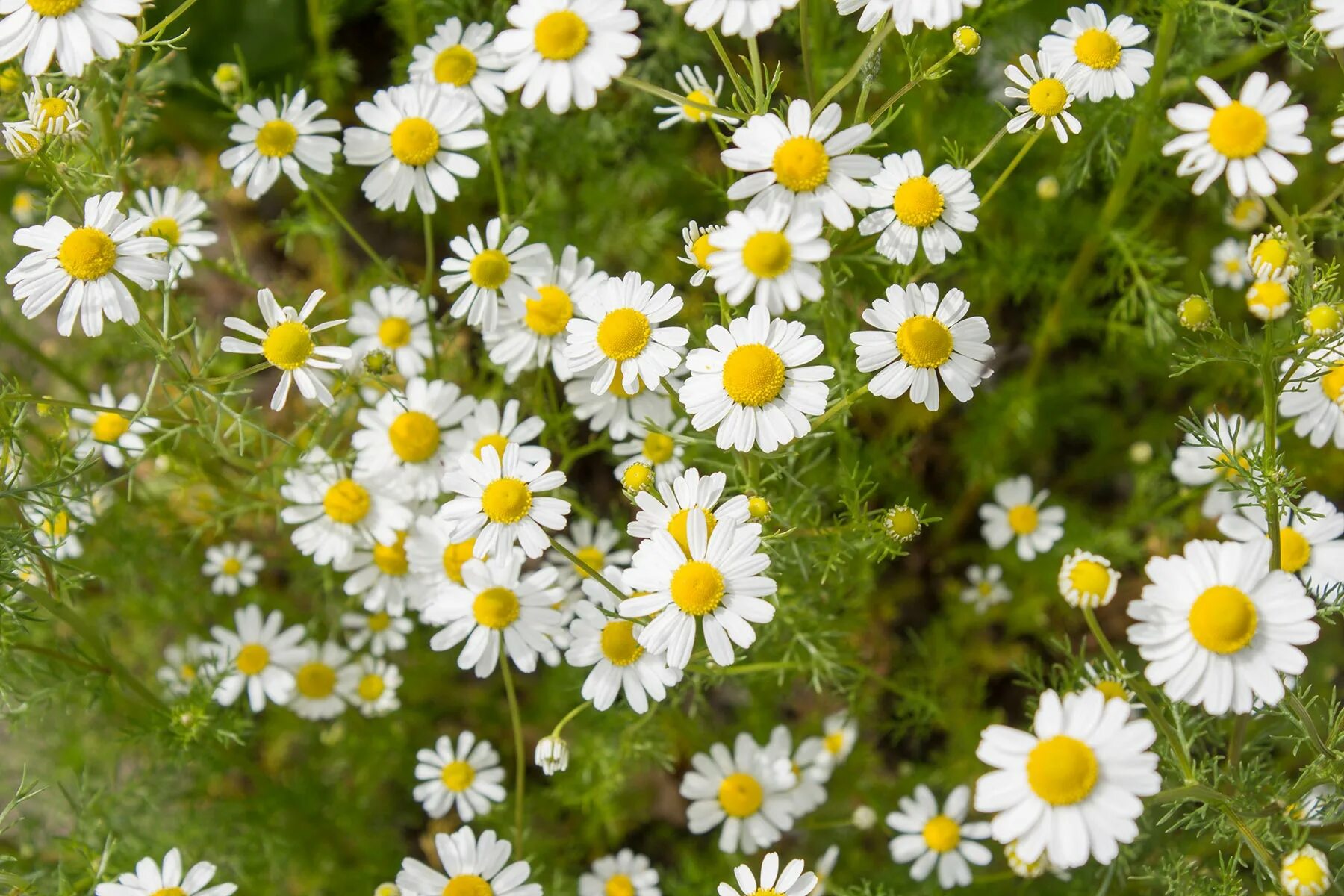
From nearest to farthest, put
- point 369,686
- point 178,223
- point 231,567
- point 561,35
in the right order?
1. point 561,35
2. point 178,223
3. point 369,686
4. point 231,567

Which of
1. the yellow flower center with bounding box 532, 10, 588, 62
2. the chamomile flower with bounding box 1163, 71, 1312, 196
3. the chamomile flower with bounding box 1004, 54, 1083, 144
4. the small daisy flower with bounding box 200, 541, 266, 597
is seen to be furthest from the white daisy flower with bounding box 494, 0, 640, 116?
the small daisy flower with bounding box 200, 541, 266, 597

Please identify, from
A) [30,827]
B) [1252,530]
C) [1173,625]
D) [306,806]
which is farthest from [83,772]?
→ [1252,530]

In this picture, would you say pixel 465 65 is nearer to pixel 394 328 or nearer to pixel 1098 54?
pixel 394 328

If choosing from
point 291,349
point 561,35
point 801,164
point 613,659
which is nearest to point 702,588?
point 613,659

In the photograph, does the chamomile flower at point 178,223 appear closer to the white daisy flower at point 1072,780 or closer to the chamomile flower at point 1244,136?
the white daisy flower at point 1072,780

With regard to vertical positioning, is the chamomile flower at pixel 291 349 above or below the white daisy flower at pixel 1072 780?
above

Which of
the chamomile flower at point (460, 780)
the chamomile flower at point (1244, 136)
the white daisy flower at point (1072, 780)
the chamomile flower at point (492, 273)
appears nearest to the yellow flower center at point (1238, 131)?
the chamomile flower at point (1244, 136)

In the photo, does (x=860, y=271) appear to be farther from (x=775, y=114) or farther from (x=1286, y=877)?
(x=1286, y=877)
